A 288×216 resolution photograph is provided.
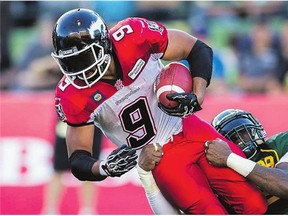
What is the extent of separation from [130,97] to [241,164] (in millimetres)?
654

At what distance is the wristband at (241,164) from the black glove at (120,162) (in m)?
0.48

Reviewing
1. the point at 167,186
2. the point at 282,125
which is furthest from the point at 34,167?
the point at 167,186

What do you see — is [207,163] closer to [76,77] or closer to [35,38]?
[76,77]

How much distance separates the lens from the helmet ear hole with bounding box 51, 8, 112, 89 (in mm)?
4109

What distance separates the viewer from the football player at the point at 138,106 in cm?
414

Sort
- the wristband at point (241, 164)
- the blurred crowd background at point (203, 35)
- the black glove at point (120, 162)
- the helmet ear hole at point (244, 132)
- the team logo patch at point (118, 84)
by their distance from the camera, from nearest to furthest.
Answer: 1. the black glove at point (120, 162)
2. the wristband at point (241, 164)
3. the team logo patch at point (118, 84)
4. the helmet ear hole at point (244, 132)
5. the blurred crowd background at point (203, 35)

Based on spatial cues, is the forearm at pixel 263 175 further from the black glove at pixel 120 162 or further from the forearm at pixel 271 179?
the black glove at pixel 120 162

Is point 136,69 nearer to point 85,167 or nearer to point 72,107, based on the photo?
point 72,107

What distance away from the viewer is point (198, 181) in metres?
4.25

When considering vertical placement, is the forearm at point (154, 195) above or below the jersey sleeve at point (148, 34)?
below

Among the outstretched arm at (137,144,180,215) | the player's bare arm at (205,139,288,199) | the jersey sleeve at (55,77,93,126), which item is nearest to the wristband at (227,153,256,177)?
the player's bare arm at (205,139,288,199)

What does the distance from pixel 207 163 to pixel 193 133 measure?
18 centimetres

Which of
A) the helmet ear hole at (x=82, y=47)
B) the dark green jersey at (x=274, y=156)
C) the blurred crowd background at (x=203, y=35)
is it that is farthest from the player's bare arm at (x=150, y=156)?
the blurred crowd background at (x=203, y=35)

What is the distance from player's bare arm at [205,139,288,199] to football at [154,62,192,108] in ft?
1.05
